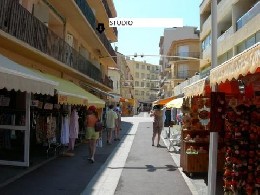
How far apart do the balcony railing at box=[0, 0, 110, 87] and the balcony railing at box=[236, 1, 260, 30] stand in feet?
35.0

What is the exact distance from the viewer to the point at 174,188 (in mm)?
9500

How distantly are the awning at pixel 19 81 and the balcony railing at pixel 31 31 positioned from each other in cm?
352

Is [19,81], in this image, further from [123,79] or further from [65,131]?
[123,79]

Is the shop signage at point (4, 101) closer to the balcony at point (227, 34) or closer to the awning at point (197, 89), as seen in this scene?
the awning at point (197, 89)

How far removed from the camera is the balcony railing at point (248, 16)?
2288 cm

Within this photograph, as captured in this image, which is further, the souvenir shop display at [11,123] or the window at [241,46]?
the window at [241,46]

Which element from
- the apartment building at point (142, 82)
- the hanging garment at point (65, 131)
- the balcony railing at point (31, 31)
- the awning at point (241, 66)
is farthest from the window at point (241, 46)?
the apartment building at point (142, 82)

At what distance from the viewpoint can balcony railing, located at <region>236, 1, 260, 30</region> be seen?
75.0ft

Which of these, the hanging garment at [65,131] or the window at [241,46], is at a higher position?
the window at [241,46]

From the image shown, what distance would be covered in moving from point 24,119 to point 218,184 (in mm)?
6371

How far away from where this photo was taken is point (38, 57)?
17.8 metres

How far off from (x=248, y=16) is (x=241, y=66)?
20275 mm

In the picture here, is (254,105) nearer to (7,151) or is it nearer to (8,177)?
(8,177)

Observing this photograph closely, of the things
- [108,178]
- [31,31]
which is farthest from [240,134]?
[31,31]
